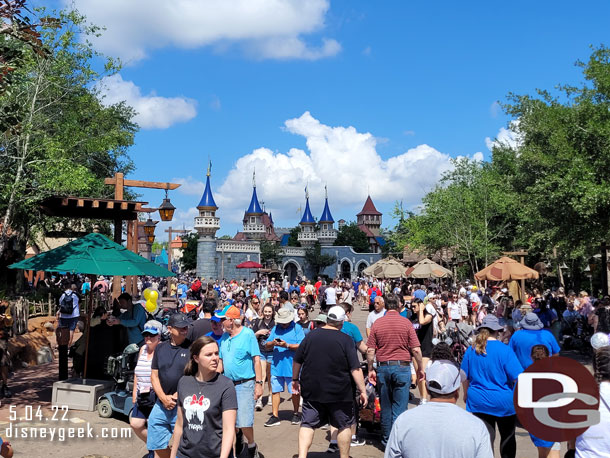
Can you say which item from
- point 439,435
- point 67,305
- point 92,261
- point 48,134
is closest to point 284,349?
point 92,261

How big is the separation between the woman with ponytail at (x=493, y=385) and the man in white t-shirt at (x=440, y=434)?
2.23 metres

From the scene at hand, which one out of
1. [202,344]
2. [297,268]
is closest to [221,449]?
[202,344]

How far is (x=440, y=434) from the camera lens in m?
2.71

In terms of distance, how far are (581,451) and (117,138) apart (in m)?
22.7

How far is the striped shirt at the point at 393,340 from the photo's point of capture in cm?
627

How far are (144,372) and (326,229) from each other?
7845 centimetres

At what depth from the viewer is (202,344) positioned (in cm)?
375

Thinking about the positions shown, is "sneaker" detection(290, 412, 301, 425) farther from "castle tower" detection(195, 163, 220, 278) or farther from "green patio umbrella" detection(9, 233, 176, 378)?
"castle tower" detection(195, 163, 220, 278)

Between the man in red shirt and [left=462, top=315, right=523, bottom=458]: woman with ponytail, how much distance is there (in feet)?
3.86

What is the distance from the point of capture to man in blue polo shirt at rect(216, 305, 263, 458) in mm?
5781

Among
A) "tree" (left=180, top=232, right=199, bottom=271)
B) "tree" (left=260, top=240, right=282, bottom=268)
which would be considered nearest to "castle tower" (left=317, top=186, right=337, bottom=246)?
"tree" (left=260, top=240, right=282, bottom=268)

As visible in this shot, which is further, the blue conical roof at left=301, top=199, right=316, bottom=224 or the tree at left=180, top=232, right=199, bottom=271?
the blue conical roof at left=301, top=199, right=316, bottom=224

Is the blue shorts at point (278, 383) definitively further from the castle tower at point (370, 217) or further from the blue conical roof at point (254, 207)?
the castle tower at point (370, 217)

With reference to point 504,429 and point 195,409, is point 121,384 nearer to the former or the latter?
point 195,409
